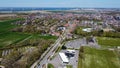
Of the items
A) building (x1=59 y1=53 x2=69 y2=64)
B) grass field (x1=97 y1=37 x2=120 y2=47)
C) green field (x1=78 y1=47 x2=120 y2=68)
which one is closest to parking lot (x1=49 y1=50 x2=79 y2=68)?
building (x1=59 y1=53 x2=69 y2=64)

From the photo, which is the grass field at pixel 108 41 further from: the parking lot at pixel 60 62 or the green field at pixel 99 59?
the parking lot at pixel 60 62

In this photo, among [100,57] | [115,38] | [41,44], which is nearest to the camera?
[100,57]

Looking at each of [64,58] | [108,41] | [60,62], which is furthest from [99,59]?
[108,41]

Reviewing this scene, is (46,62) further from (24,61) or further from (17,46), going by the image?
(17,46)

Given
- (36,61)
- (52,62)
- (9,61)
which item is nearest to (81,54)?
(52,62)

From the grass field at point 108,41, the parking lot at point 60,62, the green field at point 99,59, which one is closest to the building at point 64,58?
the parking lot at point 60,62

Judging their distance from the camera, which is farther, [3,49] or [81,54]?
[3,49]

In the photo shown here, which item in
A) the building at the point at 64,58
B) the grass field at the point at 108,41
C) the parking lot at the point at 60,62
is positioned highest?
the grass field at the point at 108,41

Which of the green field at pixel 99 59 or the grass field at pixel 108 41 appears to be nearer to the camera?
the green field at pixel 99 59

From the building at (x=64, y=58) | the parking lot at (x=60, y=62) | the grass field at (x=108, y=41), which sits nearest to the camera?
the parking lot at (x=60, y=62)

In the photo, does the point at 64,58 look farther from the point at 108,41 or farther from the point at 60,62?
the point at 108,41
